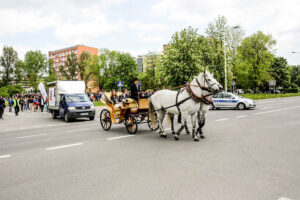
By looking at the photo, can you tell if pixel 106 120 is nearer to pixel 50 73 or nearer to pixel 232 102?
pixel 232 102

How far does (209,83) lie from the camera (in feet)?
24.6

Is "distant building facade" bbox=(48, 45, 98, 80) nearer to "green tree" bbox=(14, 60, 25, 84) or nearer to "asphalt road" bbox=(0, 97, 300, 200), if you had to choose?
"green tree" bbox=(14, 60, 25, 84)

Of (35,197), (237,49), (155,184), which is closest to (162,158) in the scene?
(155,184)

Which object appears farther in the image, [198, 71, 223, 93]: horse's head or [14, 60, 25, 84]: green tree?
[14, 60, 25, 84]: green tree

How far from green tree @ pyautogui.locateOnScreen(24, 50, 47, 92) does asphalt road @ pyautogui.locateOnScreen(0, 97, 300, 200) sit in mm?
74252

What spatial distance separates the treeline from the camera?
34031mm

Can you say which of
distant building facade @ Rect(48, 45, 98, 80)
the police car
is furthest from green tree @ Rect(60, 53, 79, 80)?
the police car

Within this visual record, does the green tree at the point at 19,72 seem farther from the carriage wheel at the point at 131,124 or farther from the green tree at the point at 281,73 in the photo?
the green tree at the point at 281,73

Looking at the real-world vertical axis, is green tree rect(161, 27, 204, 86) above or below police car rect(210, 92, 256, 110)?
above

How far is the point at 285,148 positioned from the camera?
6465mm

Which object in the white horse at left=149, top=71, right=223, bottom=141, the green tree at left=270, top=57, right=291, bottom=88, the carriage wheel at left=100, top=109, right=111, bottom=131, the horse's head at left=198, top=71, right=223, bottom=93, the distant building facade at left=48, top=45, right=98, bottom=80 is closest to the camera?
the horse's head at left=198, top=71, right=223, bottom=93

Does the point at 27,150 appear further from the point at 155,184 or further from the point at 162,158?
the point at 155,184

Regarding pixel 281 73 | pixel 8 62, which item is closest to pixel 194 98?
pixel 281 73

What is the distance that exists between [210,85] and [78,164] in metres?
4.48
